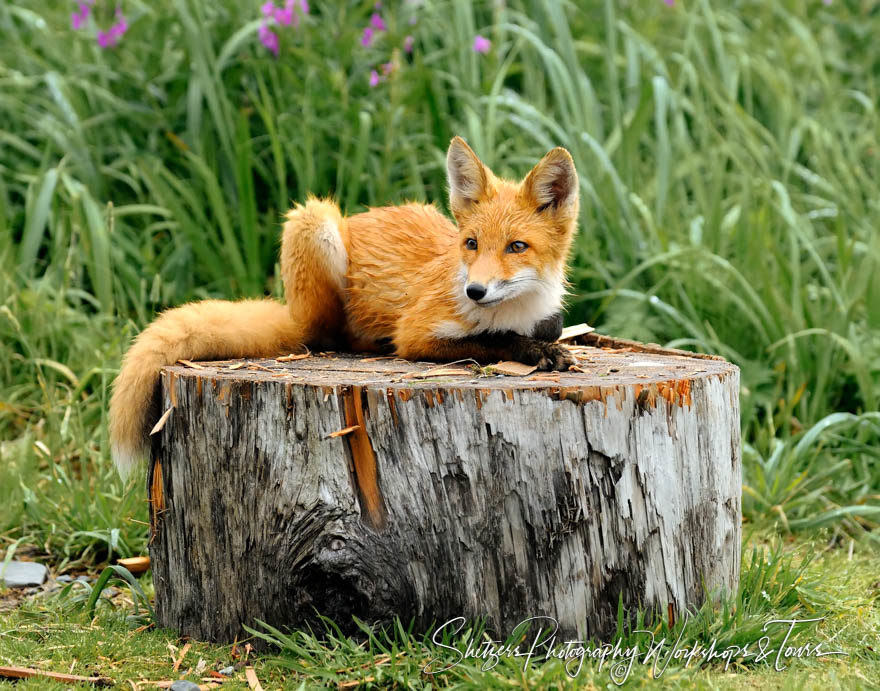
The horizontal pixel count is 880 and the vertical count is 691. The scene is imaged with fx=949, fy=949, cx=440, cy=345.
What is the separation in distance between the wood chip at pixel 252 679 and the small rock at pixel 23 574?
4.80 ft

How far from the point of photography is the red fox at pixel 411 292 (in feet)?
11.1

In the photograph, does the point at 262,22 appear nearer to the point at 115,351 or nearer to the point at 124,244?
the point at 124,244

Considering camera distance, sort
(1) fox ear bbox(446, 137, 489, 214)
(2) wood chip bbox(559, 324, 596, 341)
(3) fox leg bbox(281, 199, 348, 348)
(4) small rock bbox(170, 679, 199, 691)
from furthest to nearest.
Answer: (2) wood chip bbox(559, 324, 596, 341) < (3) fox leg bbox(281, 199, 348, 348) < (1) fox ear bbox(446, 137, 489, 214) < (4) small rock bbox(170, 679, 199, 691)

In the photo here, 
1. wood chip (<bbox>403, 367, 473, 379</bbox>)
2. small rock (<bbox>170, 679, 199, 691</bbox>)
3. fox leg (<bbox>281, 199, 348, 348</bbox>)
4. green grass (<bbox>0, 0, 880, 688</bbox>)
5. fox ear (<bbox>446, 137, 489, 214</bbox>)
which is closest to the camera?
small rock (<bbox>170, 679, 199, 691</bbox>)

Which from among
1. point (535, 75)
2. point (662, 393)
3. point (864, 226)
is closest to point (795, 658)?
point (662, 393)

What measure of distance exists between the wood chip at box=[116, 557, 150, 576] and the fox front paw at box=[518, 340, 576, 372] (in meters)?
1.85

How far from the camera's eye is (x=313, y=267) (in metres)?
3.92

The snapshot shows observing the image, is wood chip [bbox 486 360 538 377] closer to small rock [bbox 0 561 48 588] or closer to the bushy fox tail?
the bushy fox tail

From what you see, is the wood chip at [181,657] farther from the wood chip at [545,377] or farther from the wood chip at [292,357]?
the wood chip at [545,377]

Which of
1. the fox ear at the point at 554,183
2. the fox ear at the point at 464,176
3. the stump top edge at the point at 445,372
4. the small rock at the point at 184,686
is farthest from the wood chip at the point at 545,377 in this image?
the small rock at the point at 184,686

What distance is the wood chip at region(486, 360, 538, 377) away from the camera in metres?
3.18

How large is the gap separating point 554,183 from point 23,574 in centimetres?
272

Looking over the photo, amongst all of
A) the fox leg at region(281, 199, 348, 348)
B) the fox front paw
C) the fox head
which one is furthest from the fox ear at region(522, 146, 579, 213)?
the fox leg at region(281, 199, 348, 348)

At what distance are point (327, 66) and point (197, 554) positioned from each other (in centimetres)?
371
